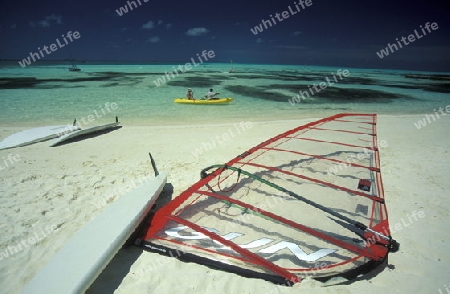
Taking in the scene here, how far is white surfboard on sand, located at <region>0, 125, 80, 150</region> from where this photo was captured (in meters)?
7.93

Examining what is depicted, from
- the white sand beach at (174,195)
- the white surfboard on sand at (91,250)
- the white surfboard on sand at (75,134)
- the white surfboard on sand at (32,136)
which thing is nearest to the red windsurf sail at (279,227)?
the white sand beach at (174,195)

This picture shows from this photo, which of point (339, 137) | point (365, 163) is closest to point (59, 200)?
point (365, 163)

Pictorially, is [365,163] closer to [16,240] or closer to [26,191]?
[16,240]

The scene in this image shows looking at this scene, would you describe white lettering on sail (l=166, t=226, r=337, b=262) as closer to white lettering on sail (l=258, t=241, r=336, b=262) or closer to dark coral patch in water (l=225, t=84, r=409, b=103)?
white lettering on sail (l=258, t=241, r=336, b=262)

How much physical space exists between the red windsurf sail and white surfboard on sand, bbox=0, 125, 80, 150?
22.3 feet

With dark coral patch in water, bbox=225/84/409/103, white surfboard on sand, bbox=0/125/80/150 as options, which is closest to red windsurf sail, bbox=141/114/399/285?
white surfboard on sand, bbox=0/125/80/150

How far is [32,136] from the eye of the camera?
862cm

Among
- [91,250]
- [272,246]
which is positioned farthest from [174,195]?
[272,246]

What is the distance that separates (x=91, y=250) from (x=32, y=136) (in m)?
7.90

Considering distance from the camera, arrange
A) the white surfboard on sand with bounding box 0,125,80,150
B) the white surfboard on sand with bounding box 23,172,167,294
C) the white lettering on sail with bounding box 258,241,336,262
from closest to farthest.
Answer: the white surfboard on sand with bounding box 23,172,167,294 < the white lettering on sail with bounding box 258,241,336,262 < the white surfboard on sand with bounding box 0,125,80,150

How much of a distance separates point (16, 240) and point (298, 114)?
15.4 m

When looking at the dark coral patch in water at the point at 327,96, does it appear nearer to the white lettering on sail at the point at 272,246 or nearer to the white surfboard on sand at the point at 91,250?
the white lettering on sail at the point at 272,246

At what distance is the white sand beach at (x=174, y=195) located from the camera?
9.53 feet

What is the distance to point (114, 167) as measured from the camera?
6.33 meters
